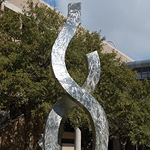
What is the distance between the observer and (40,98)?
12695 millimetres

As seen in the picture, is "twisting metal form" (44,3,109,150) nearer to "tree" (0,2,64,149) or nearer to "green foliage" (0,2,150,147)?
"tree" (0,2,64,149)

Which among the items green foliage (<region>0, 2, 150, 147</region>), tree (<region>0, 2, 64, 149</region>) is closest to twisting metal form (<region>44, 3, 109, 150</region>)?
tree (<region>0, 2, 64, 149</region>)

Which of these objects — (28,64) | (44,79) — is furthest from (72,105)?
(28,64)

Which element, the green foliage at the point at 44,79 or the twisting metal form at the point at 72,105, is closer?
the twisting metal form at the point at 72,105

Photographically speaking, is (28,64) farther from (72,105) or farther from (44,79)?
(72,105)

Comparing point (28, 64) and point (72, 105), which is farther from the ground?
point (28, 64)

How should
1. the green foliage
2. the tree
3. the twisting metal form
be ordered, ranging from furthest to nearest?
the green foliage → the tree → the twisting metal form

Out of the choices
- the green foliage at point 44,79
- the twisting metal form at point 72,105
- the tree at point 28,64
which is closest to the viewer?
the twisting metal form at point 72,105

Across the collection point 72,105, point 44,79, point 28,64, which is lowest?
point 72,105

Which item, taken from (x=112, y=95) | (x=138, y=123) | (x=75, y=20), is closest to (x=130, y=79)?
(x=112, y=95)

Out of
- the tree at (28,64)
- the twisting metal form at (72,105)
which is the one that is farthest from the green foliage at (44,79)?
the twisting metal form at (72,105)

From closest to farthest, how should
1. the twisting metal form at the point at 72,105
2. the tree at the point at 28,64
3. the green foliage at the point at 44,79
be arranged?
1. the twisting metal form at the point at 72,105
2. the tree at the point at 28,64
3. the green foliage at the point at 44,79

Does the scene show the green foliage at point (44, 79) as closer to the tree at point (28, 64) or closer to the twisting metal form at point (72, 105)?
the tree at point (28, 64)

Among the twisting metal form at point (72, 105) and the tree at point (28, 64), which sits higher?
the tree at point (28, 64)
